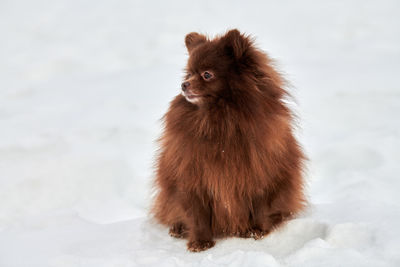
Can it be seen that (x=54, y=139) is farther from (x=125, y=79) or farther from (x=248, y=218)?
(x=248, y=218)

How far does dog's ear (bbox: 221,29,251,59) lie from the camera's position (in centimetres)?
370

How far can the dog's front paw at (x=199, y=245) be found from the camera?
12.6 feet

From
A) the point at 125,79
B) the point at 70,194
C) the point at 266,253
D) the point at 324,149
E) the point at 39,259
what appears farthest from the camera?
the point at 125,79

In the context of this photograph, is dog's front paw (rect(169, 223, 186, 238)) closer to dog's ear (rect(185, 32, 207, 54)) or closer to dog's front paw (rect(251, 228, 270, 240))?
dog's front paw (rect(251, 228, 270, 240))

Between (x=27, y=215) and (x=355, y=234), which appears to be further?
(x=27, y=215)

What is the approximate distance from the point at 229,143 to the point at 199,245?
2.80 feet

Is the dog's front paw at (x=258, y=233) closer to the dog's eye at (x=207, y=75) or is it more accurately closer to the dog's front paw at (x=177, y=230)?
the dog's front paw at (x=177, y=230)

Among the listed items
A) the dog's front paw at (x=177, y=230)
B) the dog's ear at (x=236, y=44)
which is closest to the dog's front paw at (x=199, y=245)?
the dog's front paw at (x=177, y=230)

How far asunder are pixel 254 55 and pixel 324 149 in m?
3.00

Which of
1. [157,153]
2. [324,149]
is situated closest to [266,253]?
[157,153]

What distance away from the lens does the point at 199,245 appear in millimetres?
3863

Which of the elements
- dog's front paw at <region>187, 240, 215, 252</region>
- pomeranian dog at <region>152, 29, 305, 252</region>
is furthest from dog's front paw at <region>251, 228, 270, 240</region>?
dog's front paw at <region>187, 240, 215, 252</region>

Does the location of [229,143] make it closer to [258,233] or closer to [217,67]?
[217,67]

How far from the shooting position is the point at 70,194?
556cm
